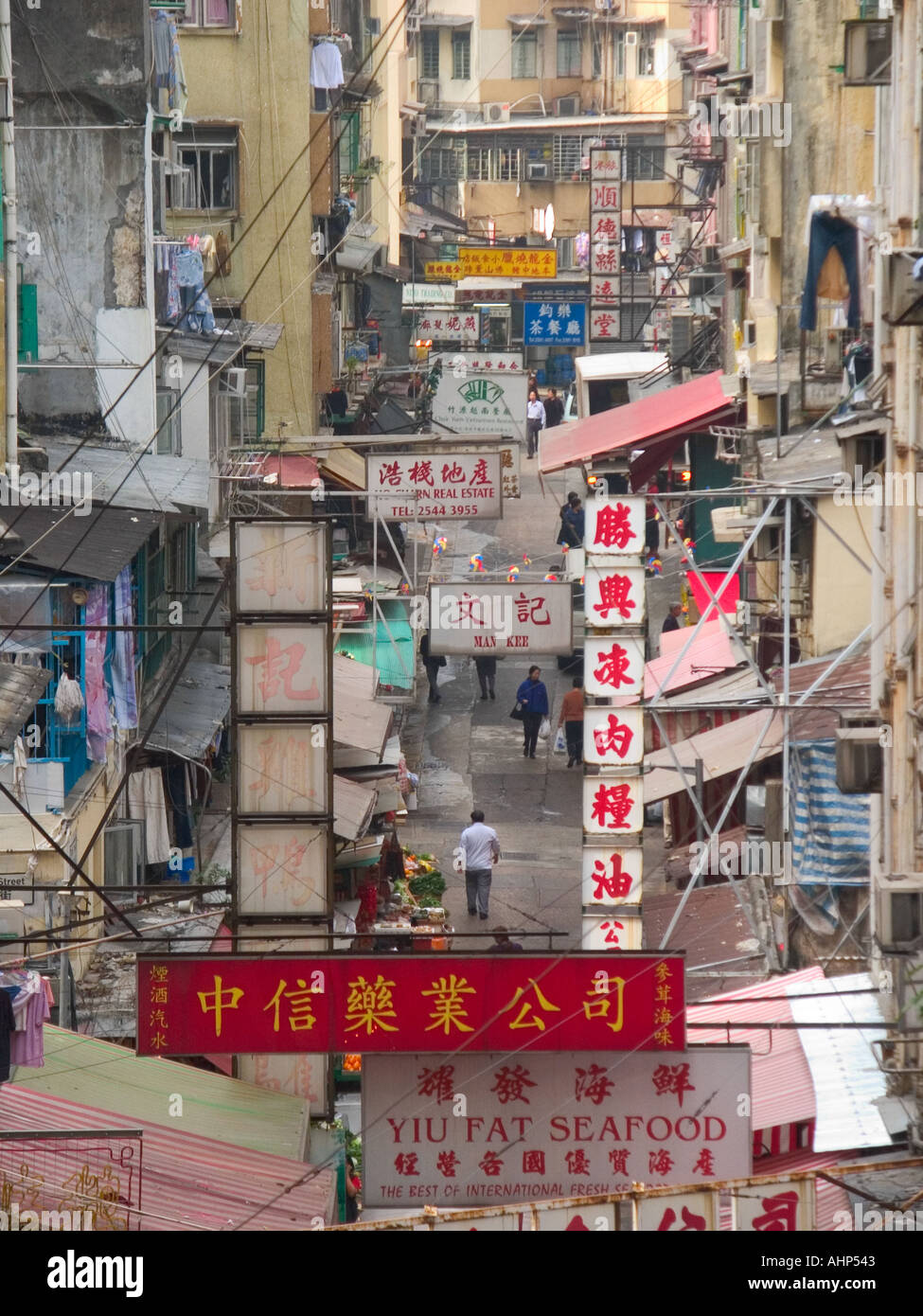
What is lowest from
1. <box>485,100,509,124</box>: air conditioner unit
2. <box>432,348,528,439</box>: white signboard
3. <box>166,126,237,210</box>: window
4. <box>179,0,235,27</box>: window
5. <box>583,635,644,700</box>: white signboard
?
<box>583,635,644,700</box>: white signboard

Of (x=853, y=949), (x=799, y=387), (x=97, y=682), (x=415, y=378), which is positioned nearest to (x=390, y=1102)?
(x=853, y=949)

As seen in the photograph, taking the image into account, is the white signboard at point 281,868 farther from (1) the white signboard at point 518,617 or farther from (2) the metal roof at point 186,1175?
(1) the white signboard at point 518,617

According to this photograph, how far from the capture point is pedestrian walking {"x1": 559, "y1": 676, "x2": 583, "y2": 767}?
27.0m

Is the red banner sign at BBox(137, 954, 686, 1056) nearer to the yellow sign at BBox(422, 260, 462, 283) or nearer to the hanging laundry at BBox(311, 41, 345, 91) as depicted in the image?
the hanging laundry at BBox(311, 41, 345, 91)

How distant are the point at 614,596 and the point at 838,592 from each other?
178 inches

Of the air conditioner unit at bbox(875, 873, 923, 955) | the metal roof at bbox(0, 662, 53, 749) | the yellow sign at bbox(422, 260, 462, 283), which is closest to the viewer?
the air conditioner unit at bbox(875, 873, 923, 955)

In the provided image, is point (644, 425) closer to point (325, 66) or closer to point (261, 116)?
point (261, 116)

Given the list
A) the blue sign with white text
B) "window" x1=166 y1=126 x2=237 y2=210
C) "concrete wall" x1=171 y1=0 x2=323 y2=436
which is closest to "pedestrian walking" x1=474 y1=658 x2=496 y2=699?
"concrete wall" x1=171 y1=0 x2=323 y2=436

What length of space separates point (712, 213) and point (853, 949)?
119 feet

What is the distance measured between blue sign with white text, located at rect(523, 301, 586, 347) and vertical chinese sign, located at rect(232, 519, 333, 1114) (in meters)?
35.5

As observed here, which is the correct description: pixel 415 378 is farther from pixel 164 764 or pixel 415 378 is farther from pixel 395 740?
pixel 164 764

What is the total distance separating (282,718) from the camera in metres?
14.0

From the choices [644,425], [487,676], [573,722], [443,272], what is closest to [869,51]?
[573,722]

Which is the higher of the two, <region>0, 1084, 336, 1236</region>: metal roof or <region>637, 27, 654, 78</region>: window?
<region>637, 27, 654, 78</region>: window
